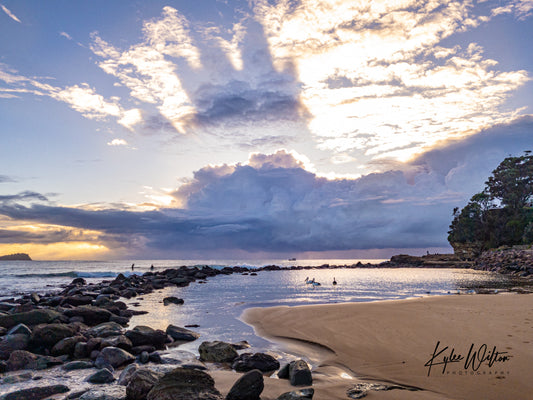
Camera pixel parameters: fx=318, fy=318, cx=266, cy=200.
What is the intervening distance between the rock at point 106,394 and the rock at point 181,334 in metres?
4.76

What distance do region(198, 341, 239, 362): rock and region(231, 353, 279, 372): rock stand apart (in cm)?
57

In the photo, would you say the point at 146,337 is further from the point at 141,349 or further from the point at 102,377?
the point at 102,377

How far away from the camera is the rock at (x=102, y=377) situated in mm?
6742

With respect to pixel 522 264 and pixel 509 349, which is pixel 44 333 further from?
pixel 522 264

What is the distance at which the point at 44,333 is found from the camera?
944 centimetres

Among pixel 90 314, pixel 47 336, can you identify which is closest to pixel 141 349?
pixel 47 336

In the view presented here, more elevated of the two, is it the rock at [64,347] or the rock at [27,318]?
the rock at [27,318]

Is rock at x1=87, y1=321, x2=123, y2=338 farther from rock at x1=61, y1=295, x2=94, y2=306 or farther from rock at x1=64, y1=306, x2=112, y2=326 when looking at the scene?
rock at x1=61, y1=295, x2=94, y2=306

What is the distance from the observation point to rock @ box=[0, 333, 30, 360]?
28.1 ft

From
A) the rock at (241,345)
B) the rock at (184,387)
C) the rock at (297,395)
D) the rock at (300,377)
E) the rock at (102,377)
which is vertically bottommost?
the rock at (241,345)

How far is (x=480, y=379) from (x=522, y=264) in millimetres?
45991

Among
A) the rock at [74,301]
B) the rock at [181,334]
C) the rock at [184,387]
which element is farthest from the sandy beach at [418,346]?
the rock at [74,301]

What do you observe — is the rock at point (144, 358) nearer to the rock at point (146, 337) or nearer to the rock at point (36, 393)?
the rock at point (146, 337)

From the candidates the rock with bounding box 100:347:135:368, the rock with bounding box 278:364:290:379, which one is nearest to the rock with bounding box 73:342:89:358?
the rock with bounding box 100:347:135:368
